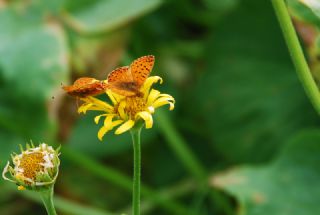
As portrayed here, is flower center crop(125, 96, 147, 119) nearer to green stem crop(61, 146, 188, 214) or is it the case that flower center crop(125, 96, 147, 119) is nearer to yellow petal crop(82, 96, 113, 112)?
yellow petal crop(82, 96, 113, 112)

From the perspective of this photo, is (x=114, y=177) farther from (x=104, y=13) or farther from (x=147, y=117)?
(x=147, y=117)

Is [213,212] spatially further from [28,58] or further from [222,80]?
[28,58]

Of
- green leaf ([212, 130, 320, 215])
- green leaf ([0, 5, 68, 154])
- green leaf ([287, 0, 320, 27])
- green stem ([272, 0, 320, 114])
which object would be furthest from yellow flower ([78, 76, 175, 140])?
green leaf ([0, 5, 68, 154])

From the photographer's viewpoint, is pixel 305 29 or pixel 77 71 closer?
pixel 305 29

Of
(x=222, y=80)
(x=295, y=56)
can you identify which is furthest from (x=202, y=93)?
(x=295, y=56)

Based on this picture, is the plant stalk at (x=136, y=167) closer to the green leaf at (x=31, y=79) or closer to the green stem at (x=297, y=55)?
the green stem at (x=297, y=55)

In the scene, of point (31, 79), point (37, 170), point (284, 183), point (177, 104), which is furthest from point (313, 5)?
point (177, 104)

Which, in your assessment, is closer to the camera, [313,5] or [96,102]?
[96,102]
